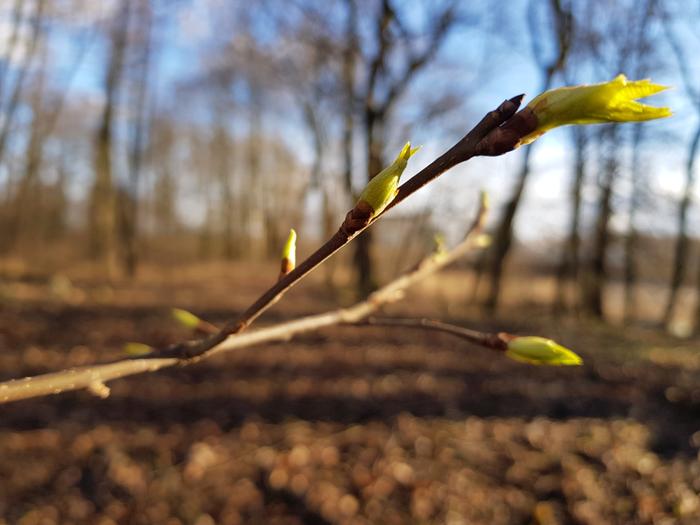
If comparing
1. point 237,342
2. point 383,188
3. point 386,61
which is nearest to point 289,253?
point 237,342

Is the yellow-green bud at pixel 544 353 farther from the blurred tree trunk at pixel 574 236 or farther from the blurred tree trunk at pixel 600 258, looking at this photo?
the blurred tree trunk at pixel 600 258

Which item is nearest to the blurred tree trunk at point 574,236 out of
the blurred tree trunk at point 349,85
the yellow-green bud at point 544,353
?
the blurred tree trunk at point 349,85

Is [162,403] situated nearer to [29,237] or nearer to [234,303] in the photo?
[234,303]

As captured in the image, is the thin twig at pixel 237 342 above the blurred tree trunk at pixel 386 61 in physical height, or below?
below

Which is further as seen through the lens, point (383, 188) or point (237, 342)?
point (237, 342)

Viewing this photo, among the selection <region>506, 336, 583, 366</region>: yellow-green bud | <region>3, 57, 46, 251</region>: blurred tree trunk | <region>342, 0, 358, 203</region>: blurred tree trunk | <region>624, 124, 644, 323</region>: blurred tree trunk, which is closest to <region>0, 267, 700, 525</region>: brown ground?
<region>506, 336, 583, 366</region>: yellow-green bud

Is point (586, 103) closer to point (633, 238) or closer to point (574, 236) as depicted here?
point (574, 236)

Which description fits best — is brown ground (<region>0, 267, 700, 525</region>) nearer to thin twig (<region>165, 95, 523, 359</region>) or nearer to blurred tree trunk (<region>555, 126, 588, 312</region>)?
thin twig (<region>165, 95, 523, 359</region>)
